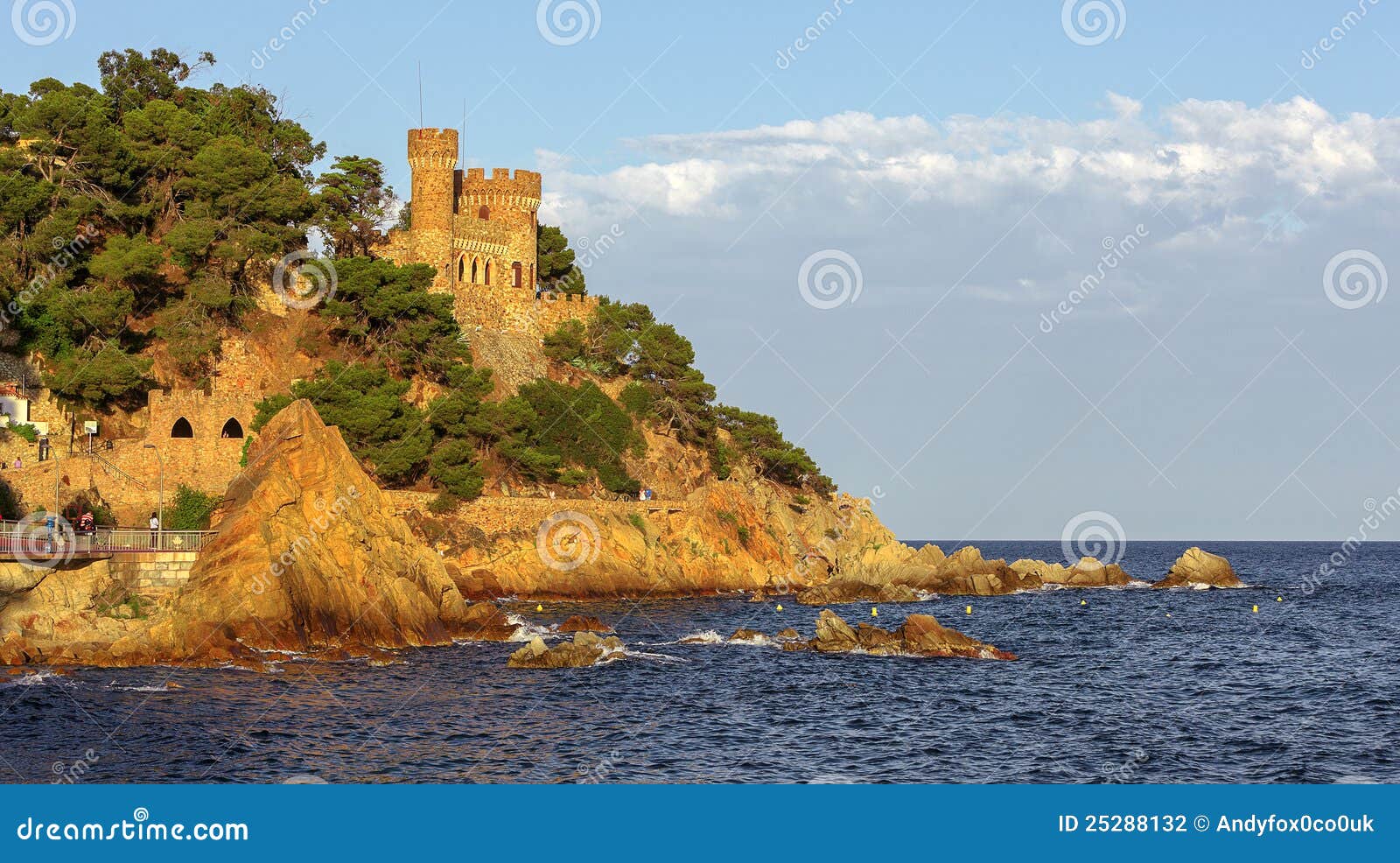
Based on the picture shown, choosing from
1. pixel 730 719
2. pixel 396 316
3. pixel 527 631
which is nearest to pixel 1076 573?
pixel 396 316

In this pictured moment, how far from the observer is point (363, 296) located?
246 feet

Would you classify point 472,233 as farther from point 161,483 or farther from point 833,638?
point 833,638

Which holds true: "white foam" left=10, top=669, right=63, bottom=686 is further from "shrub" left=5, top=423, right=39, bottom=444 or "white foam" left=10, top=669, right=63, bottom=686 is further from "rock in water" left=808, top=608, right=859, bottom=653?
"rock in water" left=808, top=608, right=859, bottom=653

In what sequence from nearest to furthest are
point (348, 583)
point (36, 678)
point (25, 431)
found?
1. point (36, 678)
2. point (348, 583)
3. point (25, 431)

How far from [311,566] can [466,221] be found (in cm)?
4267

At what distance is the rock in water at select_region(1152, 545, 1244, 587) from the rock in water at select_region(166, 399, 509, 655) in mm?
62872

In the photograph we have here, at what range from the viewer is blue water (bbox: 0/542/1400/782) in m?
33.5

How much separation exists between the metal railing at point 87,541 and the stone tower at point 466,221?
39610 mm

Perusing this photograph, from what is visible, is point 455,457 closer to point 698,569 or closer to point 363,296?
point 363,296

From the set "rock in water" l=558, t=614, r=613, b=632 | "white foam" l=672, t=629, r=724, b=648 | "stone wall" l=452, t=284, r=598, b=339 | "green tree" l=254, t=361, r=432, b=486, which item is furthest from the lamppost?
"stone wall" l=452, t=284, r=598, b=339

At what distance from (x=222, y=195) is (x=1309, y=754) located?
5645cm

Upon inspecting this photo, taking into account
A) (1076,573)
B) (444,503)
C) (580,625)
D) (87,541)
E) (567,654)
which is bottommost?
(567,654)

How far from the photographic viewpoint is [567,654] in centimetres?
4991

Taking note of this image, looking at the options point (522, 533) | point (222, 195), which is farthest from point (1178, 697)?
point (222, 195)
